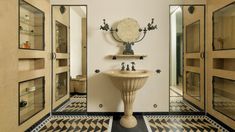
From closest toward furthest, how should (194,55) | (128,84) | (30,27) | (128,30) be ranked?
(128,84), (30,27), (128,30), (194,55)

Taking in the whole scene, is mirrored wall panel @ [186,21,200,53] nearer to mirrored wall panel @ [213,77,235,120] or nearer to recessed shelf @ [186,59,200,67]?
recessed shelf @ [186,59,200,67]

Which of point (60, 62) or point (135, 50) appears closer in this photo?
point (135, 50)

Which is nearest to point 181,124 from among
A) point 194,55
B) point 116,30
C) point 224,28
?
point 194,55

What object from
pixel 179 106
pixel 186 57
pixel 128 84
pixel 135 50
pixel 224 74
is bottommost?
pixel 179 106

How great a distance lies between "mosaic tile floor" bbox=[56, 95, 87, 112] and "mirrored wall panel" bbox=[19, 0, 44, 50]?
1130mm

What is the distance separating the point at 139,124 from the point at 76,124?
106 cm

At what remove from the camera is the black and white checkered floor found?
8.05 ft

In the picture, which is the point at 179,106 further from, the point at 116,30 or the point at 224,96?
the point at 116,30

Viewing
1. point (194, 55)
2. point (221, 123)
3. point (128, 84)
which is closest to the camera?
point (128, 84)

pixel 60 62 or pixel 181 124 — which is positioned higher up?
pixel 60 62

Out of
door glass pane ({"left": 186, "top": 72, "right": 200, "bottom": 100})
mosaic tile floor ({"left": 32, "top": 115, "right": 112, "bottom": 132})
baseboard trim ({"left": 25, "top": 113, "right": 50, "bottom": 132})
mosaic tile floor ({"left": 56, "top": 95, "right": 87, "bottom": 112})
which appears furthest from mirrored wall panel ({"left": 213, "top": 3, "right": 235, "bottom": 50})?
baseboard trim ({"left": 25, "top": 113, "right": 50, "bottom": 132})

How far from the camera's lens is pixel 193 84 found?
3115 mm

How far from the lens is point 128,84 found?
2338 mm

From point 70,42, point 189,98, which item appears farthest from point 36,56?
point 189,98
